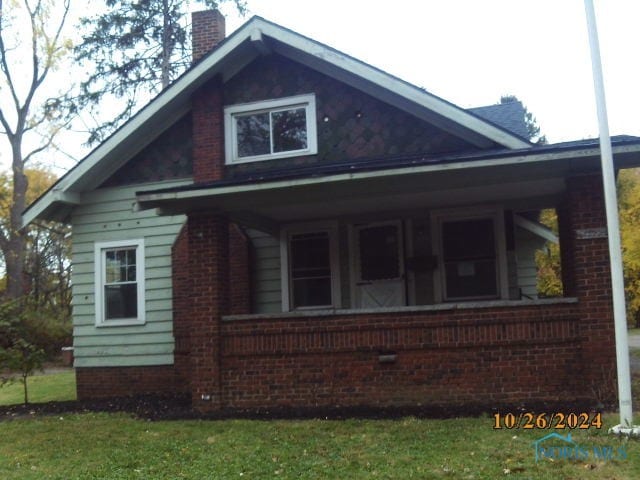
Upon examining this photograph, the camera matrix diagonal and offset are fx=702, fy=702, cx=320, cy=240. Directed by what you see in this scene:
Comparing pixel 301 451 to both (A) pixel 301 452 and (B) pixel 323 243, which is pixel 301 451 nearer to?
(A) pixel 301 452

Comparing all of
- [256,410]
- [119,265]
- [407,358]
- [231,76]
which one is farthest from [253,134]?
→ [407,358]

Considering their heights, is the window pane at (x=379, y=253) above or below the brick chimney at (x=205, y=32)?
below

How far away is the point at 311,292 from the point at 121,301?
3.65 meters

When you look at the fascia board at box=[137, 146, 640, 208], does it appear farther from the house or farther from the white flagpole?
the white flagpole

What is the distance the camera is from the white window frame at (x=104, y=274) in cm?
1291

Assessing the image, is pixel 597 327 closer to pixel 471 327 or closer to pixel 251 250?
pixel 471 327

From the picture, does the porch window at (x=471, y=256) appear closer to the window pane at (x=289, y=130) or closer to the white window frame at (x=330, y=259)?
the white window frame at (x=330, y=259)

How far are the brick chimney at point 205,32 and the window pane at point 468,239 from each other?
5929 millimetres

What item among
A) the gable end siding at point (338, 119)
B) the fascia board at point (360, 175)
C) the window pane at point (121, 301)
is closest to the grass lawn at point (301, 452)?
the fascia board at point (360, 175)

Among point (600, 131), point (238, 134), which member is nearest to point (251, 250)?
point (238, 134)

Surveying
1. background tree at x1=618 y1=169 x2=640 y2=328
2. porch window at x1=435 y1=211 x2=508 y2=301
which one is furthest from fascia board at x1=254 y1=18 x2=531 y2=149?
background tree at x1=618 y1=169 x2=640 y2=328

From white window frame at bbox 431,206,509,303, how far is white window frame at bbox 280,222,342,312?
1.70 meters

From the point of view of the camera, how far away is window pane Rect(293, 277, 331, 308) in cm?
1235

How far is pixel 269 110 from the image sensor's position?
39.3 ft
